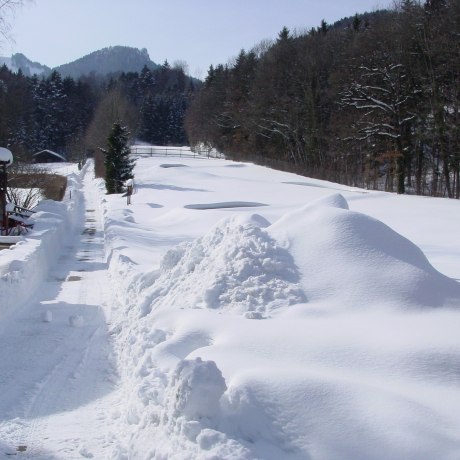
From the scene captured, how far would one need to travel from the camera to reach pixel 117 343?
7895 mm

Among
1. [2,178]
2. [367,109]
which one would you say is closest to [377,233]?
[2,178]

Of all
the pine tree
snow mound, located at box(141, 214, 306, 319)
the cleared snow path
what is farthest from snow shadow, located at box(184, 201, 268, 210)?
snow mound, located at box(141, 214, 306, 319)

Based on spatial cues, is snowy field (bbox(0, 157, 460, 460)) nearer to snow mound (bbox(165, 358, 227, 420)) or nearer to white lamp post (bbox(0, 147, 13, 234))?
snow mound (bbox(165, 358, 227, 420))

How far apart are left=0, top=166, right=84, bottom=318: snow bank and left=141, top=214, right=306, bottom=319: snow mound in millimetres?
3106

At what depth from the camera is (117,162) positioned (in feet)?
132

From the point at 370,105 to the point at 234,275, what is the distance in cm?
3199

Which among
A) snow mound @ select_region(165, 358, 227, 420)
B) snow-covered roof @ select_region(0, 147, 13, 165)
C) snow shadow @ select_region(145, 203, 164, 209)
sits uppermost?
snow-covered roof @ select_region(0, 147, 13, 165)

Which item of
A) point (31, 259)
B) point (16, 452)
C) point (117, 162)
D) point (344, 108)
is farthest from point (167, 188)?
point (16, 452)

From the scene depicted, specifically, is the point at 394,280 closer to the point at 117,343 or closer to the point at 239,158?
the point at 117,343

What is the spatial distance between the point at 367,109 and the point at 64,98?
7016cm

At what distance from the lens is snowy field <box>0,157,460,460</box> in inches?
157

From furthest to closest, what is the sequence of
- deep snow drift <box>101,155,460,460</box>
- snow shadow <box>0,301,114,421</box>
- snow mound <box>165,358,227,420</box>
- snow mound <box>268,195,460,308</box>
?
snow mound <box>268,195,460,308</box> < snow shadow <box>0,301,114,421</box> < snow mound <box>165,358,227,420</box> < deep snow drift <box>101,155,460,460</box>

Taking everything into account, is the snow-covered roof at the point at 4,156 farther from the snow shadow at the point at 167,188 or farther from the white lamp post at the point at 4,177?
the snow shadow at the point at 167,188

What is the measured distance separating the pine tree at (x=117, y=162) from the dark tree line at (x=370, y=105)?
15.1 metres
